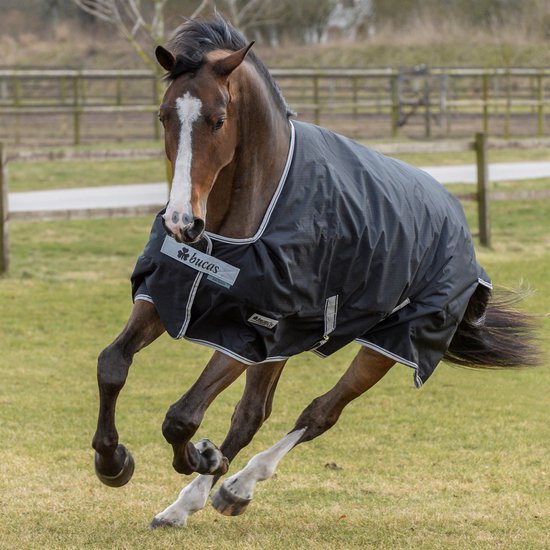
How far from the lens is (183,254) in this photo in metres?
3.99

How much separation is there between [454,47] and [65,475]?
34.2 metres

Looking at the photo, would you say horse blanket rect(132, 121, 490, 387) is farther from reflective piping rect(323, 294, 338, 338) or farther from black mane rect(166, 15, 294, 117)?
black mane rect(166, 15, 294, 117)

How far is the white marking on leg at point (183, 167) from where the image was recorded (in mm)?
3480

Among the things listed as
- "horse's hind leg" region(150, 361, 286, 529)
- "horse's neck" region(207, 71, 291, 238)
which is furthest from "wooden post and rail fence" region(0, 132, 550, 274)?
"horse's neck" region(207, 71, 291, 238)

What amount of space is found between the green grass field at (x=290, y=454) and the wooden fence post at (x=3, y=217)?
0.72m

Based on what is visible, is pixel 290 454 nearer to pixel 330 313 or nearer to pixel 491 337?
pixel 491 337

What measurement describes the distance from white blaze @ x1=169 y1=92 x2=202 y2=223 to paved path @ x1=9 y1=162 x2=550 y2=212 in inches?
312

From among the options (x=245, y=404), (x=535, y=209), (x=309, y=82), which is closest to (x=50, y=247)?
(x=535, y=209)

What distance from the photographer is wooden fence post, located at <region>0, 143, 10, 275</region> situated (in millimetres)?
10211

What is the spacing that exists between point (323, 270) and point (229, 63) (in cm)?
89

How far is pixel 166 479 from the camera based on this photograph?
5.29m

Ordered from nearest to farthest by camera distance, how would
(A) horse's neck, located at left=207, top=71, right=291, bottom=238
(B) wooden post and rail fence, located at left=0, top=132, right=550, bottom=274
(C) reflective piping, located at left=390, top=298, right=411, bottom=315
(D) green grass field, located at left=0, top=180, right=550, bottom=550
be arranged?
1. (A) horse's neck, located at left=207, top=71, right=291, bottom=238
2. (D) green grass field, located at left=0, top=180, right=550, bottom=550
3. (C) reflective piping, located at left=390, top=298, right=411, bottom=315
4. (B) wooden post and rail fence, located at left=0, top=132, right=550, bottom=274

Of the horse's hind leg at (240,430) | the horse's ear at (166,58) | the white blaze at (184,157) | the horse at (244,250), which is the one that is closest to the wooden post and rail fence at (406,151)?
the horse's hind leg at (240,430)

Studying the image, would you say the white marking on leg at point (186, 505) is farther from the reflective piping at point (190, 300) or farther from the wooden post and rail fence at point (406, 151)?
the wooden post and rail fence at point (406, 151)
